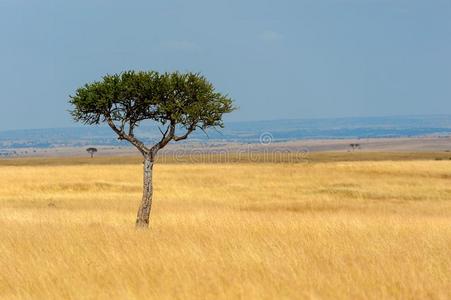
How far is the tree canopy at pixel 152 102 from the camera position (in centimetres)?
2144

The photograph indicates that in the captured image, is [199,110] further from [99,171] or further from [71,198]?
[99,171]

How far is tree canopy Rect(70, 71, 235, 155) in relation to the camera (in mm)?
21438

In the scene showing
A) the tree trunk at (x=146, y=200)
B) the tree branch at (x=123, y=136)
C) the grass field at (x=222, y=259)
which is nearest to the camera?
the grass field at (x=222, y=259)

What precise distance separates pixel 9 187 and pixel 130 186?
7797 mm

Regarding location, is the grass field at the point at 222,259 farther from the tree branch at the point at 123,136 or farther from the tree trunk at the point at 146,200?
the tree branch at the point at 123,136

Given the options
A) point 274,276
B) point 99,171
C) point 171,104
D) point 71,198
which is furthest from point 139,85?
point 99,171

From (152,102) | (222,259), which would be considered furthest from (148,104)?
(222,259)

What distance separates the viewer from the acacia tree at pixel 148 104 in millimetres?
21406

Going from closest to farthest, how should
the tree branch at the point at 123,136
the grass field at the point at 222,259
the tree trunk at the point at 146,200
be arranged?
the grass field at the point at 222,259 < the tree branch at the point at 123,136 < the tree trunk at the point at 146,200

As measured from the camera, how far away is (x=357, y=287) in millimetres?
10125

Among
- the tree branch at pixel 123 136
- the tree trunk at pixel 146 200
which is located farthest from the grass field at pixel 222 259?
the tree branch at pixel 123 136

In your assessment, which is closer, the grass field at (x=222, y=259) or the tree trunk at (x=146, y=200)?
the grass field at (x=222, y=259)

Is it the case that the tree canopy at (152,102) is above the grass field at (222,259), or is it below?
above

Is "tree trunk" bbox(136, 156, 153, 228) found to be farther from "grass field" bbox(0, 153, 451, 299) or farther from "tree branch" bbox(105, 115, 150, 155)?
"grass field" bbox(0, 153, 451, 299)
